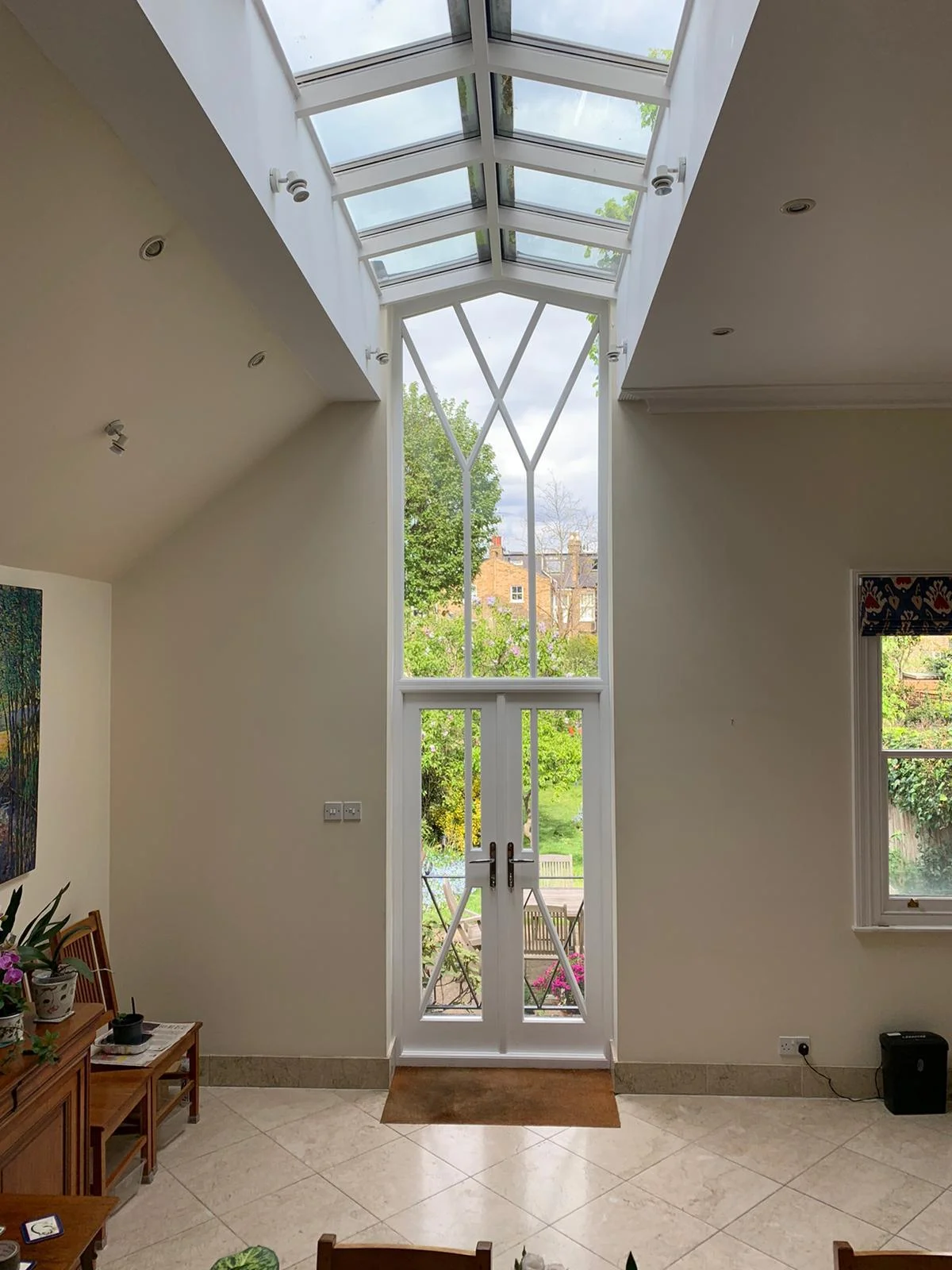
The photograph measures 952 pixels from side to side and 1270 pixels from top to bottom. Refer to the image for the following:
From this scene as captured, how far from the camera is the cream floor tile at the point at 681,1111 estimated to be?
397 centimetres

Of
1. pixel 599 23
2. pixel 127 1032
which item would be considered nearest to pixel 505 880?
pixel 127 1032

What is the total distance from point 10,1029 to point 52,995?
15.0 inches

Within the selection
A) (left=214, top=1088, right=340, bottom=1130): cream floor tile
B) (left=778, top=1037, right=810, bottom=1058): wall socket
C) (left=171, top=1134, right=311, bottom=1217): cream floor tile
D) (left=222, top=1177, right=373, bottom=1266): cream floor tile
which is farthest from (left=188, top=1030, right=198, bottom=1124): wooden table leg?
(left=778, top=1037, right=810, bottom=1058): wall socket

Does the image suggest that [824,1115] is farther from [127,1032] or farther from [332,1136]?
[127,1032]

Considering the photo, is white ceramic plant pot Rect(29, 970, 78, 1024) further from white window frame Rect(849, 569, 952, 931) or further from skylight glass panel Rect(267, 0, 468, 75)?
white window frame Rect(849, 569, 952, 931)

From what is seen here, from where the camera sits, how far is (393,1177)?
3.56 meters

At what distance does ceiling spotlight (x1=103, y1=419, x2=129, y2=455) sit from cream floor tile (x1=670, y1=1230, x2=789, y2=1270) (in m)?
3.36

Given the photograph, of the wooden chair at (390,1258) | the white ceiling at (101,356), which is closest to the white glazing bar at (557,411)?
the white ceiling at (101,356)

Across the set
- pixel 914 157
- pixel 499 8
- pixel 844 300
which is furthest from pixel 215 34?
pixel 844 300

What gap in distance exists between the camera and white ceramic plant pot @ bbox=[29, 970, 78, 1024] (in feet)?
10.2

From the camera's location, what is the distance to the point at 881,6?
1.68 m

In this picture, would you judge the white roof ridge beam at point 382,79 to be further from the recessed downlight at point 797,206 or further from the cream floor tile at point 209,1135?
the cream floor tile at point 209,1135

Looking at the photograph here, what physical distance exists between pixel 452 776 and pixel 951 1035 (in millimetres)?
2641

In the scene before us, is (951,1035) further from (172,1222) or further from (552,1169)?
(172,1222)
